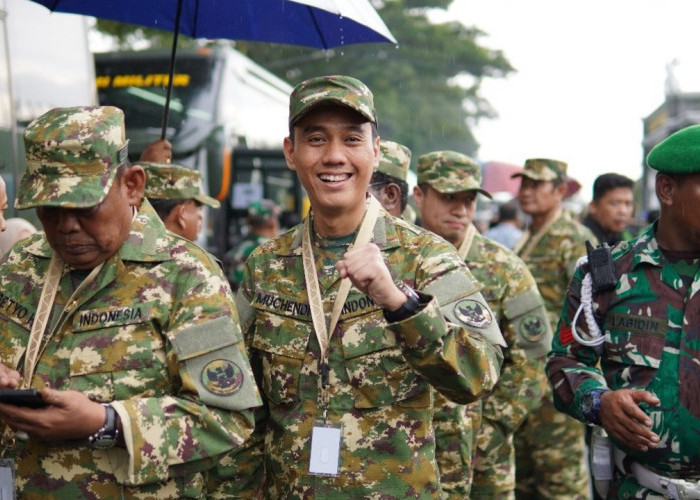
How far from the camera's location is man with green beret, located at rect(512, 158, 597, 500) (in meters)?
6.21

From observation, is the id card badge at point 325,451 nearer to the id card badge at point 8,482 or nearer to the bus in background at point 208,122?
the id card badge at point 8,482

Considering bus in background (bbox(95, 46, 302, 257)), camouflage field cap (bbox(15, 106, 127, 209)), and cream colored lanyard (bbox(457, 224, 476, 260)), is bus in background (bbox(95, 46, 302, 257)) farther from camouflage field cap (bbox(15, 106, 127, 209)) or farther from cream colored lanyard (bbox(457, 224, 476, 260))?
camouflage field cap (bbox(15, 106, 127, 209))

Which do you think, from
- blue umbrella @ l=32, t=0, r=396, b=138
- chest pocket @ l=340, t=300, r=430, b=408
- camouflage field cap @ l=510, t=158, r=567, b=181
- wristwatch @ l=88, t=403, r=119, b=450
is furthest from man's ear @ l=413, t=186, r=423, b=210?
wristwatch @ l=88, t=403, r=119, b=450

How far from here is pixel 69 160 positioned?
2662mm

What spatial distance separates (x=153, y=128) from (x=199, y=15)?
25.4ft

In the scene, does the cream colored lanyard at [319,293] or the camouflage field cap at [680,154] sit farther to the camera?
the camouflage field cap at [680,154]

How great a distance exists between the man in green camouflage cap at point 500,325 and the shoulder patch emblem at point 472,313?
6.29ft

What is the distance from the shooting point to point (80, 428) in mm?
2457

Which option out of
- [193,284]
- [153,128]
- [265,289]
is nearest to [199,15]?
[265,289]

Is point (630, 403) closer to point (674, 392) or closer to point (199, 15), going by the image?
point (674, 392)

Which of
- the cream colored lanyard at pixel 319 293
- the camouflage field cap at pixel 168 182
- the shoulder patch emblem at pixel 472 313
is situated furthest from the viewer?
the camouflage field cap at pixel 168 182

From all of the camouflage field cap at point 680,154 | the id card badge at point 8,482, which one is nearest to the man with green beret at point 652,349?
the camouflage field cap at point 680,154

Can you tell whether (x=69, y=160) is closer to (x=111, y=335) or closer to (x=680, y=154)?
(x=111, y=335)

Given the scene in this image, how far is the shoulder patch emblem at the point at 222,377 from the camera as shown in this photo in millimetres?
2676
